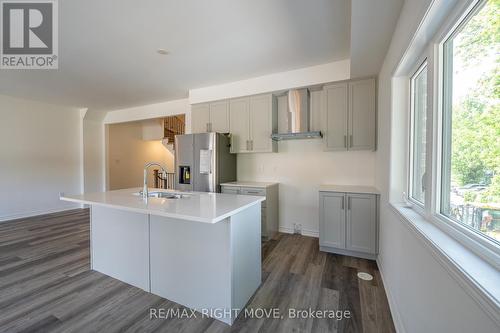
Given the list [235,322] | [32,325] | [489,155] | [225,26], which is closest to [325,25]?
[225,26]

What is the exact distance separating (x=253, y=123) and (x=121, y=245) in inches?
101

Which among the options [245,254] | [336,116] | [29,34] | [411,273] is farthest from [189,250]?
[29,34]

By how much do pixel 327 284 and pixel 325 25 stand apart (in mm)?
2685

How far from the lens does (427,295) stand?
3.64 feet

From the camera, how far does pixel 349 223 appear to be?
278 cm

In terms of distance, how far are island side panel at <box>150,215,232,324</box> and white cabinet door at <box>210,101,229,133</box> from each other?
7.49 feet

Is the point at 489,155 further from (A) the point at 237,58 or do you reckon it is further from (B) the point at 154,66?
(B) the point at 154,66

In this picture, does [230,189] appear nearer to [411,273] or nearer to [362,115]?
[362,115]

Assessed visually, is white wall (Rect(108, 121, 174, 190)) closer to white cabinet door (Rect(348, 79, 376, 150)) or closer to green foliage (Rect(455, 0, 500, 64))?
white cabinet door (Rect(348, 79, 376, 150))

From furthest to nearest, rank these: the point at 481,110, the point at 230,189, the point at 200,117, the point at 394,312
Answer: the point at 200,117, the point at 230,189, the point at 394,312, the point at 481,110

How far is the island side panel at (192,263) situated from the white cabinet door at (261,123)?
2.10 m

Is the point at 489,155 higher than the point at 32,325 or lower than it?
higher

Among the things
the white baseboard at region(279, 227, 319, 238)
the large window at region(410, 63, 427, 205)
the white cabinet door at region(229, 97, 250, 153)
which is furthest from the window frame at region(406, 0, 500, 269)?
the white cabinet door at region(229, 97, 250, 153)

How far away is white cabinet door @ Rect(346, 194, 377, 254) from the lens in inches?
105
